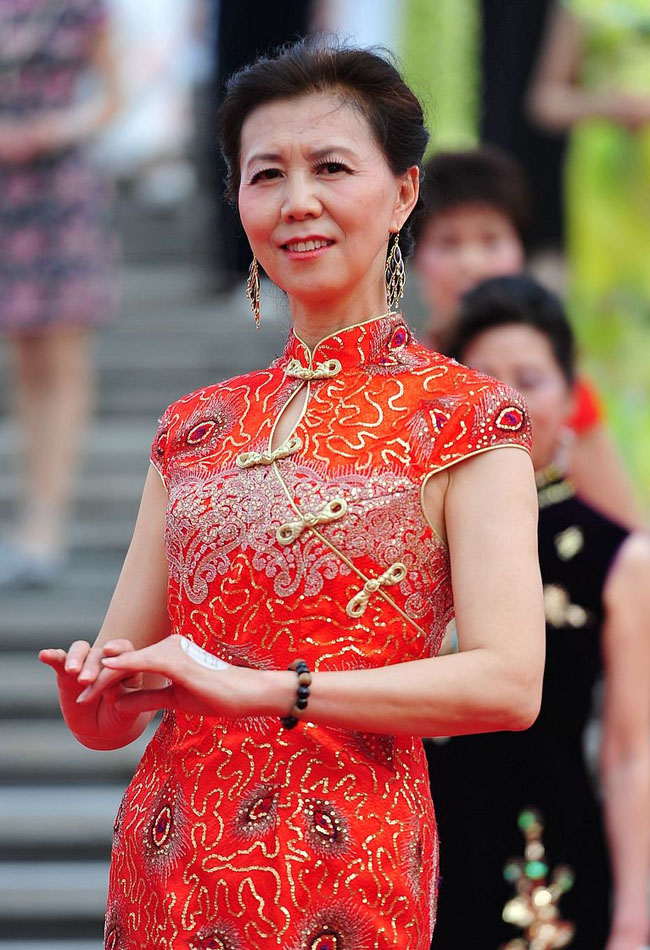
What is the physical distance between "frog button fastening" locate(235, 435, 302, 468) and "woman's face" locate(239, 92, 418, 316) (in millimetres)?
187

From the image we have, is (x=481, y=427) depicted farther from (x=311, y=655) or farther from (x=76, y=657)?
(x=76, y=657)

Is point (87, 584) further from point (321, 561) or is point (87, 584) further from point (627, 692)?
point (321, 561)

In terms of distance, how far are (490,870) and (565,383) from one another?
0.93 metres

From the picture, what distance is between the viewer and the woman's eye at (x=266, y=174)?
2.15 meters

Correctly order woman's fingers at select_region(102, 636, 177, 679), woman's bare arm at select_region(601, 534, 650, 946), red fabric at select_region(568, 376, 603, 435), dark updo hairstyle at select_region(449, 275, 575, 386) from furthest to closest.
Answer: red fabric at select_region(568, 376, 603, 435)
dark updo hairstyle at select_region(449, 275, 575, 386)
woman's bare arm at select_region(601, 534, 650, 946)
woman's fingers at select_region(102, 636, 177, 679)

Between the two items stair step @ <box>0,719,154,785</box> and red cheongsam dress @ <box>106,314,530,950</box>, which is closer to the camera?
red cheongsam dress @ <box>106,314,530,950</box>

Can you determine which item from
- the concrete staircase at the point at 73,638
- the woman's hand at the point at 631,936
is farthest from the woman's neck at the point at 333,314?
the concrete staircase at the point at 73,638

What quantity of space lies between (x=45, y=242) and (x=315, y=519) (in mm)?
3645

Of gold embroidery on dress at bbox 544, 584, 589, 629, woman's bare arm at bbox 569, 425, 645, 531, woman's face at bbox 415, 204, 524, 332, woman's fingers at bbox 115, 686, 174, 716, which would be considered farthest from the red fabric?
woman's fingers at bbox 115, 686, 174, 716

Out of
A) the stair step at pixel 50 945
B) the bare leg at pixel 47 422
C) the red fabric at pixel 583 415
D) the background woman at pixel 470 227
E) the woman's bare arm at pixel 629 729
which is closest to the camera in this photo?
the woman's bare arm at pixel 629 729

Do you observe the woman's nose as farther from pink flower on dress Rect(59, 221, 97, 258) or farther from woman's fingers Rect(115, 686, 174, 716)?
pink flower on dress Rect(59, 221, 97, 258)

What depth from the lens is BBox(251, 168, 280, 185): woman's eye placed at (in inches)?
84.5

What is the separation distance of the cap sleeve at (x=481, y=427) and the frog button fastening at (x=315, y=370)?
0.60ft

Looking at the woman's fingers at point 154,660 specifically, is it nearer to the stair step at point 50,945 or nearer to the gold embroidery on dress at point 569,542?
the gold embroidery on dress at point 569,542
